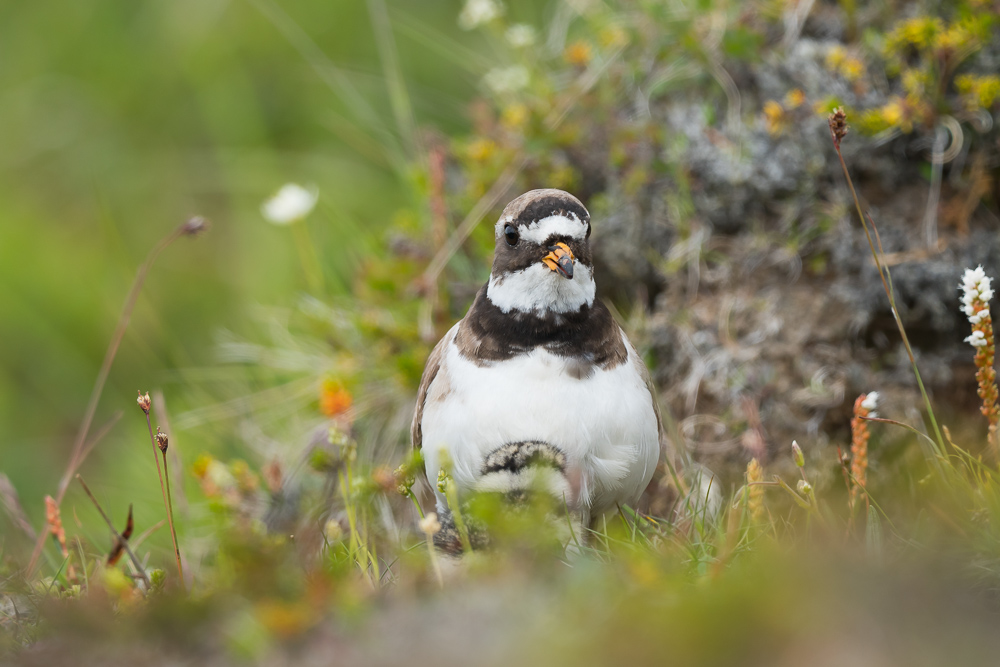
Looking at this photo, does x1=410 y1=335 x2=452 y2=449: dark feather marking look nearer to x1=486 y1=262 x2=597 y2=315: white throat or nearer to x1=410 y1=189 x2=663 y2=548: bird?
x1=410 y1=189 x2=663 y2=548: bird

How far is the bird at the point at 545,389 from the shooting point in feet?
11.1

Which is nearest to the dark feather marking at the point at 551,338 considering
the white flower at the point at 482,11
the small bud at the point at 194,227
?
the small bud at the point at 194,227

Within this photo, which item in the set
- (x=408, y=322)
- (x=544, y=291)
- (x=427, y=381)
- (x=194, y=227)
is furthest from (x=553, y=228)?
(x=408, y=322)

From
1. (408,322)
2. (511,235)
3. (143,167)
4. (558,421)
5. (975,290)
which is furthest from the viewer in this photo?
(143,167)

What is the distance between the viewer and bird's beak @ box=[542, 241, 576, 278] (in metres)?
3.37

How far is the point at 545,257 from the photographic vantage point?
345 cm

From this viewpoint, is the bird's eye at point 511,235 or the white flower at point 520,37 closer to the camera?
the bird's eye at point 511,235

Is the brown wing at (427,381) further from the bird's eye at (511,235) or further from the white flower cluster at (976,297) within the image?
the white flower cluster at (976,297)

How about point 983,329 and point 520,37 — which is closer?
point 983,329

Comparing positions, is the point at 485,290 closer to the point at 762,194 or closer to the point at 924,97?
the point at 762,194

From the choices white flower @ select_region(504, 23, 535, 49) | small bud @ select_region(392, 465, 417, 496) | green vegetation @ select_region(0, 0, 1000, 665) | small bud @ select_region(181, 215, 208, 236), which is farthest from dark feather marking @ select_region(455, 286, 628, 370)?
white flower @ select_region(504, 23, 535, 49)

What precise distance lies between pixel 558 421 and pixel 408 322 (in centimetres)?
209

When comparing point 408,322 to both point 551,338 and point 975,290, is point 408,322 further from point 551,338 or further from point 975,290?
point 975,290

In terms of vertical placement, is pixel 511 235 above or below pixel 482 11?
below
